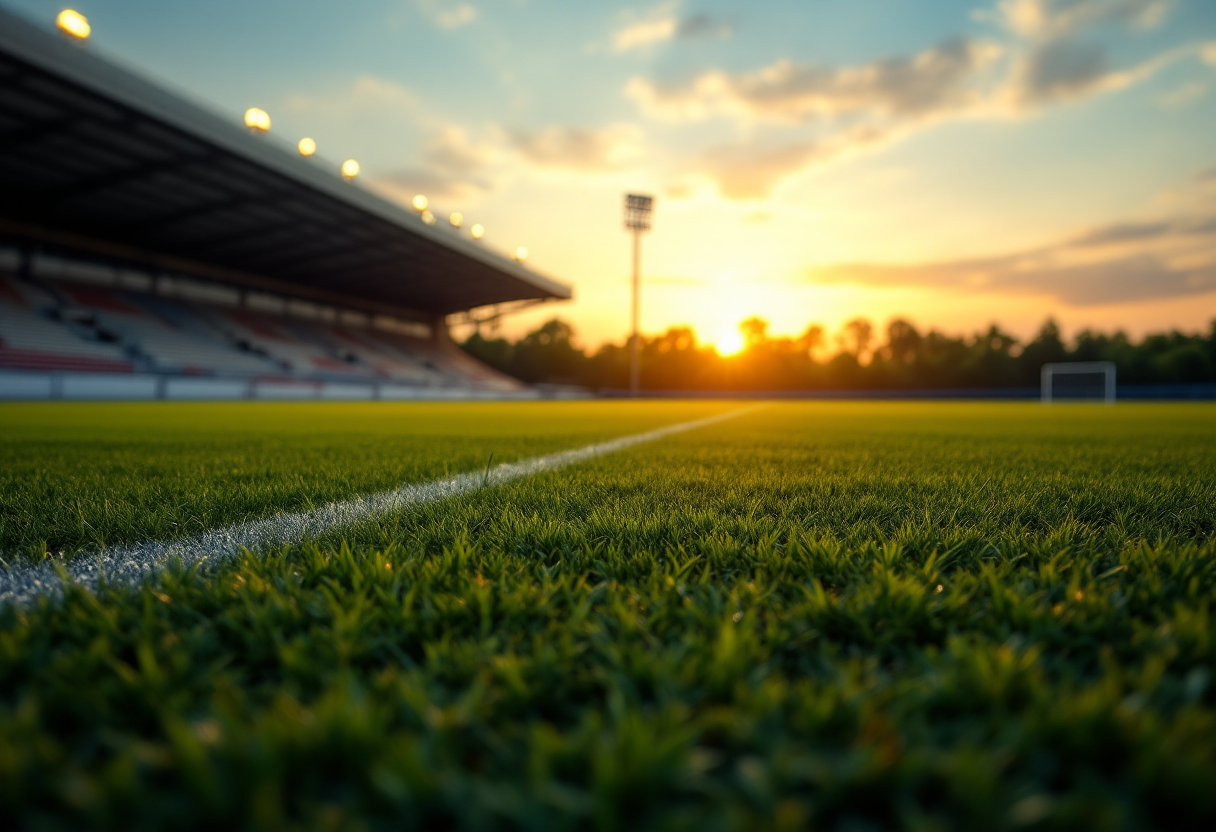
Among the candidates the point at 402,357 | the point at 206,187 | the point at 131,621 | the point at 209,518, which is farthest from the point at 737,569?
the point at 402,357

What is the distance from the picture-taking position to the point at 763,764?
1.91ft

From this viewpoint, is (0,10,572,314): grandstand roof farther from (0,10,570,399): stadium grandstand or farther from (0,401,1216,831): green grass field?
(0,401,1216,831): green grass field

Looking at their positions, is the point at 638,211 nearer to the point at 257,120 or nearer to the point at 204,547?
the point at 257,120

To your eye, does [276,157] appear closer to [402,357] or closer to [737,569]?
[402,357]

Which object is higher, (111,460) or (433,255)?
(433,255)

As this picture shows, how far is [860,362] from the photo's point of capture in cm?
4991

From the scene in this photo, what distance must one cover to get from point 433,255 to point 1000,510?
1146 inches

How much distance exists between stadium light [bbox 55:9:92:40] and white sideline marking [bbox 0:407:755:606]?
18156mm

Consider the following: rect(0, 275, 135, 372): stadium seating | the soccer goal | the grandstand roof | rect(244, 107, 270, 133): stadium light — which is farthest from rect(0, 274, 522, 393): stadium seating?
the soccer goal

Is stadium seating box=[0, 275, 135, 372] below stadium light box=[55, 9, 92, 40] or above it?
below

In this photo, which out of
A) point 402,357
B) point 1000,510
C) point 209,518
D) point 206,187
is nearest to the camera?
point 209,518

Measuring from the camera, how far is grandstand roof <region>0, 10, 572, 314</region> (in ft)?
47.8

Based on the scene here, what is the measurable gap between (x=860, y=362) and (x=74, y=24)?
47.7 metres

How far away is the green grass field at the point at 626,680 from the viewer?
1.72 ft
